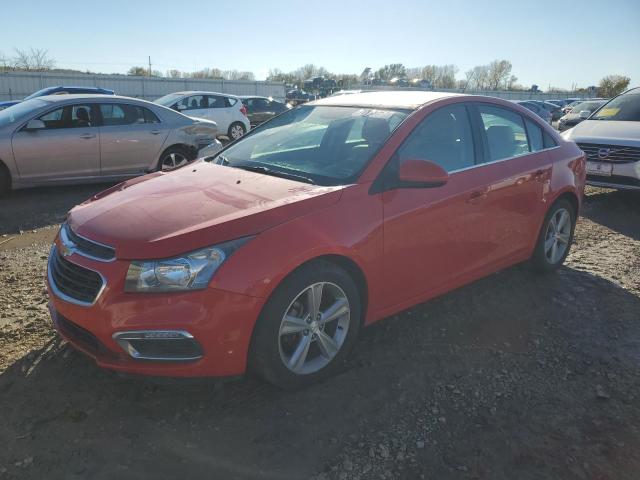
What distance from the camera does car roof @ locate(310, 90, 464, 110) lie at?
3.69 metres

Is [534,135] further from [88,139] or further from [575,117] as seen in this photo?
[575,117]

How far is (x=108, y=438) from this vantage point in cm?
251

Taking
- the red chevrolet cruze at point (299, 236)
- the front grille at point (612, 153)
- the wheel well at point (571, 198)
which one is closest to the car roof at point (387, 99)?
the red chevrolet cruze at point (299, 236)

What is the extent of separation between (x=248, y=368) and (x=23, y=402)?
122cm

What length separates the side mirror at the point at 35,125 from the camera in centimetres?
712

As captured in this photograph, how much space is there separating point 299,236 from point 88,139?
607cm

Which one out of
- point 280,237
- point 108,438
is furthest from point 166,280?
point 108,438

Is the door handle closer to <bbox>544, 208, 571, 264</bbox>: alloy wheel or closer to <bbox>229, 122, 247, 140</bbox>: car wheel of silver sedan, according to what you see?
<bbox>544, 208, 571, 264</bbox>: alloy wheel

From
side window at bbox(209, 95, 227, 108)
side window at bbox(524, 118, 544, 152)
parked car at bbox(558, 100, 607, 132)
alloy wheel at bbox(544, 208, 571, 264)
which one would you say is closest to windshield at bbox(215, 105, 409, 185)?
side window at bbox(524, 118, 544, 152)

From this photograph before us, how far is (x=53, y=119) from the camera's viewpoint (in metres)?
7.37

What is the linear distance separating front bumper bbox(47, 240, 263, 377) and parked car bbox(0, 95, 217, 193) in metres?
5.40

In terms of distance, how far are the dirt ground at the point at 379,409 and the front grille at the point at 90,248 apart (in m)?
0.67

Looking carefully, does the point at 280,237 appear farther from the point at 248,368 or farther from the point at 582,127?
the point at 582,127

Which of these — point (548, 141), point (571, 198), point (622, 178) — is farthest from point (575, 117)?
point (548, 141)
